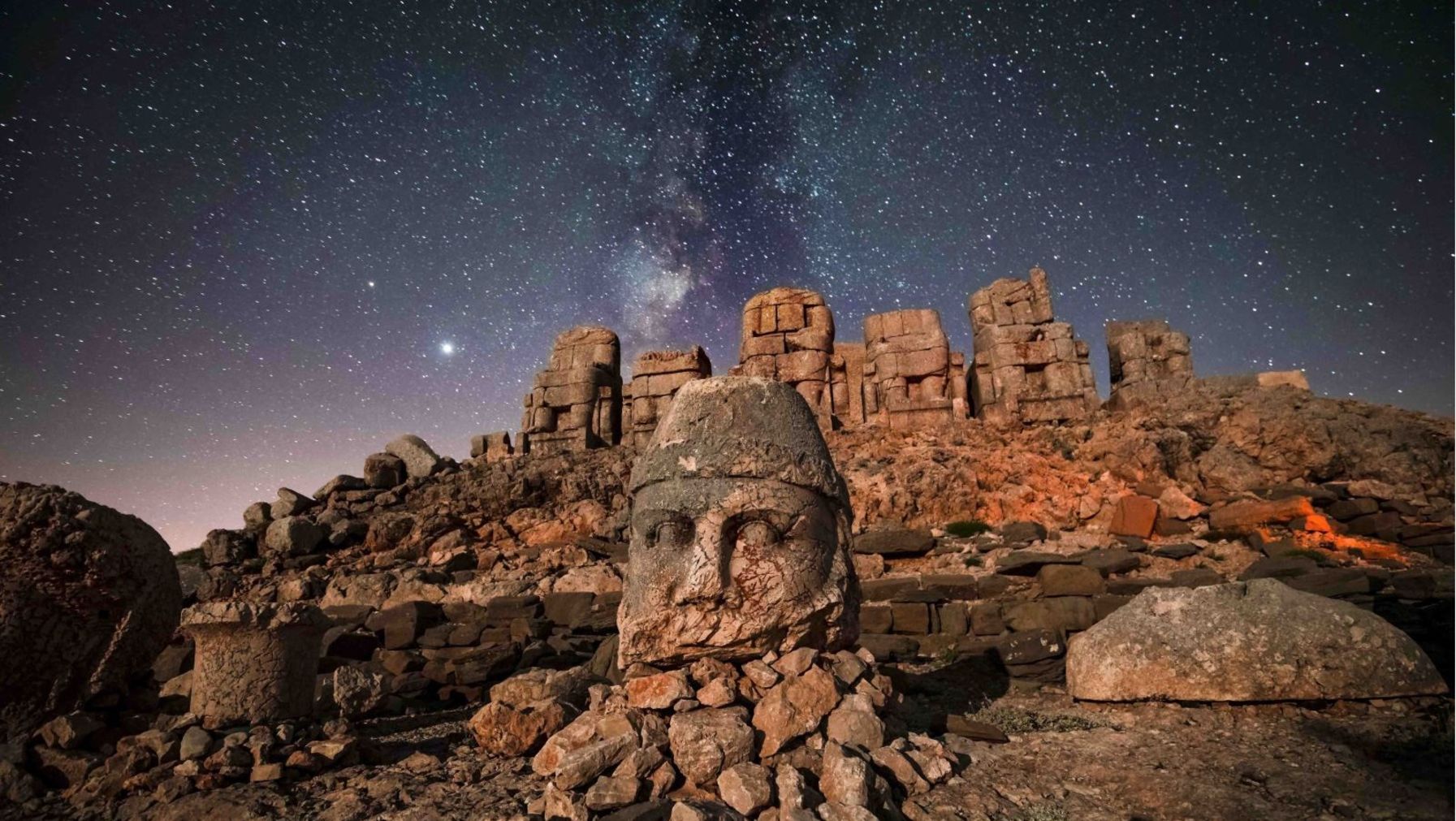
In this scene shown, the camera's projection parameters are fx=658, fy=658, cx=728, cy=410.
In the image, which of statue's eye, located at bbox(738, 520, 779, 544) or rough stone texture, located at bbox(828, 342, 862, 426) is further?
rough stone texture, located at bbox(828, 342, 862, 426)

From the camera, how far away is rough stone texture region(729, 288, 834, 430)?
14672 mm

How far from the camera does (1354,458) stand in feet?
32.6

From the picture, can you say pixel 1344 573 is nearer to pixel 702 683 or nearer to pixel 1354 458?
pixel 1354 458

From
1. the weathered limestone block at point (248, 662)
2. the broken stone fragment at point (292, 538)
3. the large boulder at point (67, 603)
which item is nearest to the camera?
the large boulder at point (67, 603)

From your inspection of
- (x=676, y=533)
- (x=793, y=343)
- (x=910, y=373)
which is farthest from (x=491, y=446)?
(x=676, y=533)

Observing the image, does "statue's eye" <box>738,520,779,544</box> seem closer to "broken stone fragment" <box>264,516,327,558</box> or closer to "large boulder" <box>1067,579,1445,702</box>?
"large boulder" <box>1067,579,1445,702</box>

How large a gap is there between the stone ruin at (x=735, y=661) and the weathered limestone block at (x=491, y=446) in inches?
483

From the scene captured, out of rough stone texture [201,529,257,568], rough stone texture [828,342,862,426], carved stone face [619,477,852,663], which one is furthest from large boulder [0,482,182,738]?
rough stone texture [828,342,862,426]

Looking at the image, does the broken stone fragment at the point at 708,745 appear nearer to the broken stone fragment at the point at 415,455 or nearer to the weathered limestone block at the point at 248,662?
the weathered limestone block at the point at 248,662

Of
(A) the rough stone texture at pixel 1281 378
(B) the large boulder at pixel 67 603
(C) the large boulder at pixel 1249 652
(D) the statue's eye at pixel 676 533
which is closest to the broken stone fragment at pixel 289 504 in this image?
(B) the large boulder at pixel 67 603

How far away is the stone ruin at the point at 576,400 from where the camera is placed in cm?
1567

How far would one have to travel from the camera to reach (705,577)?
12.3ft

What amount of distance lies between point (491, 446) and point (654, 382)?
14.8 ft

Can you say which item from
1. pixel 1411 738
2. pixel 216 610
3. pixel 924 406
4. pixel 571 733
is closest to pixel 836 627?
pixel 571 733
